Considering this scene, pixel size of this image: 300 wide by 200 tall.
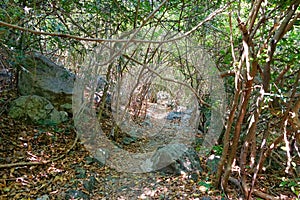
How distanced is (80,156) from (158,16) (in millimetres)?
1729

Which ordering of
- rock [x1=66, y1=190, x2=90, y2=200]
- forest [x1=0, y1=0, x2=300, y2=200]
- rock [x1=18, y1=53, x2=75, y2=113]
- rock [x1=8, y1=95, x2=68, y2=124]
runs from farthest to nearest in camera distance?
rock [x1=18, y1=53, x2=75, y2=113] → rock [x1=8, y1=95, x2=68, y2=124] → rock [x1=66, y1=190, x2=90, y2=200] → forest [x1=0, y1=0, x2=300, y2=200]

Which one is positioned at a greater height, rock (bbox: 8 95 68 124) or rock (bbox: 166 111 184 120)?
rock (bbox: 8 95 68 124)

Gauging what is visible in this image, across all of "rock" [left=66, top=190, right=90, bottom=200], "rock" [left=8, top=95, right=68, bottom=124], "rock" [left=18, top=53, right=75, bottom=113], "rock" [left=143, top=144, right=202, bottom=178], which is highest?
"rock" [left=18, top=53, right=75, bottom=113]

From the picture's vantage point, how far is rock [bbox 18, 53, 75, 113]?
115 inches

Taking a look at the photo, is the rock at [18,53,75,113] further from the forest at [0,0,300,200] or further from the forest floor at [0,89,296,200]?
the forest floor at [0,89,296,200]

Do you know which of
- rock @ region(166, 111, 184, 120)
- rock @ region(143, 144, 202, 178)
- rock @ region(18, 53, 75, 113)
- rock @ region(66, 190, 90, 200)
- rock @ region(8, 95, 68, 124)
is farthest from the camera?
rock @ region(166, 111, 184, 120)

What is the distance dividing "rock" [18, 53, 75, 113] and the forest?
0.01 m

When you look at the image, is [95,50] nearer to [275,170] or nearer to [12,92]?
[12,92]

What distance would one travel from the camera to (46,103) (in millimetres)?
2758

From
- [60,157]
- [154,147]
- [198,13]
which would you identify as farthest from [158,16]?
[60,157]

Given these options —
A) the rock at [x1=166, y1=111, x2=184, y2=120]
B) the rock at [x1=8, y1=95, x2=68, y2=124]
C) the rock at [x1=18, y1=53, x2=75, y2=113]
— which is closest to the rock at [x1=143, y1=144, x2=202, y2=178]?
the rock at [x1=8, y1=95, x2=68, y2=124]

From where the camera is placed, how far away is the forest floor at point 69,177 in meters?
1.82

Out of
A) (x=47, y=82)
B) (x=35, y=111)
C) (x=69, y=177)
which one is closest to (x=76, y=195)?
(x=69, y=177)

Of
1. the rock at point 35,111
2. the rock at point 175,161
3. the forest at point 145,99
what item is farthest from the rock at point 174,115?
the rock at point 35,111
